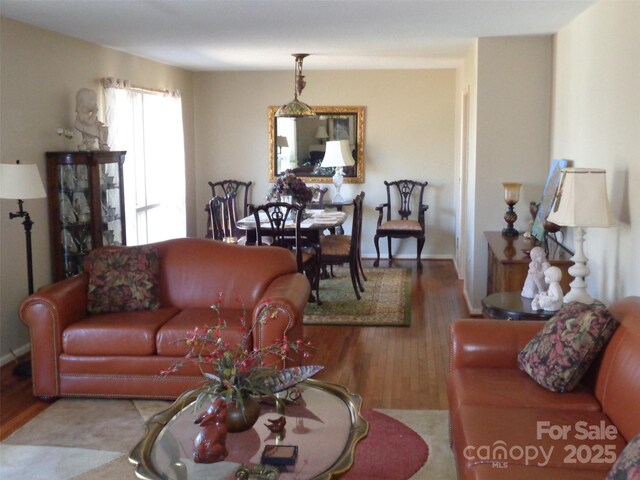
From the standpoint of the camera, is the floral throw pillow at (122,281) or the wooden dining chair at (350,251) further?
the wooden dining chair at (350,251)

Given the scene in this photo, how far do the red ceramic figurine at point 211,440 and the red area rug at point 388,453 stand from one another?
0.78 m

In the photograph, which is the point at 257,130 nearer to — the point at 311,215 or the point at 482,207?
the point at 311,215

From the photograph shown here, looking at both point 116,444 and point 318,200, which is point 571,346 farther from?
point 318,200

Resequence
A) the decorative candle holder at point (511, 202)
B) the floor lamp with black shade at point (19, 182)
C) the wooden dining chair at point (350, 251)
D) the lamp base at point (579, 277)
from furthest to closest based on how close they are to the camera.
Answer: the wooden dining chair at point (350, 251) < the decorative candle holder at point (511, 202) < the floor lamp with black shade at point (19, 182) < the lamp base at point (579, 277)

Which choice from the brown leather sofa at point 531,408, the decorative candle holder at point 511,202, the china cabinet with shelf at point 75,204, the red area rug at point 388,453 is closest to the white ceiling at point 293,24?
the china cabinet with shelf at point 75,204

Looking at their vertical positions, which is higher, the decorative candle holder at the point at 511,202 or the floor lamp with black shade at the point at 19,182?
the floor lamp with black shade at the point at 19,182

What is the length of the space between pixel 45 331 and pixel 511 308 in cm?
260

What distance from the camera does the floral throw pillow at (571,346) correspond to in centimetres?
296

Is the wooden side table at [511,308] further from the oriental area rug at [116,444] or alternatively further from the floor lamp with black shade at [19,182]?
the floor lamp with black shade at [19,182]

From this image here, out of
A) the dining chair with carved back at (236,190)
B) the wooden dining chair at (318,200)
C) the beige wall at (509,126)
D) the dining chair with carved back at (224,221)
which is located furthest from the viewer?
the dining chair with carved back at (236,190)

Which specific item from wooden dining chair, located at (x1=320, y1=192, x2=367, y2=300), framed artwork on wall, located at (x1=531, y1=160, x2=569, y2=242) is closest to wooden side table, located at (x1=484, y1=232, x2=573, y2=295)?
framed artwork on wall, located at (x1=531, y1=160, x2=569, y2=242)

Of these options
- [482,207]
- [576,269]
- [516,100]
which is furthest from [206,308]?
[516,100]

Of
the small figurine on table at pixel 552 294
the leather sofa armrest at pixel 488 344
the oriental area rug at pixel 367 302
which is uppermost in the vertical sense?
the small figurine on table at pixel 552 294

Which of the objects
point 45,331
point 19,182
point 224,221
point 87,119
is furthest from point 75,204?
point 224,221
